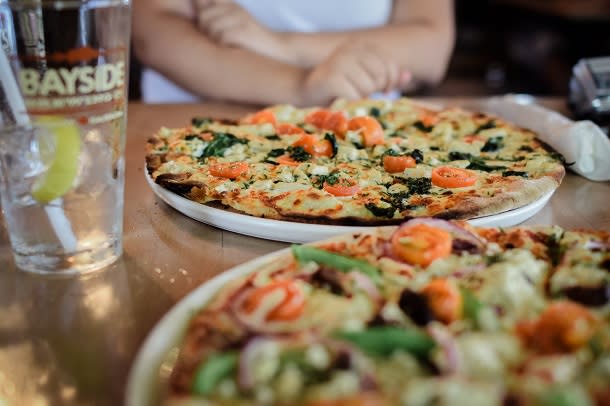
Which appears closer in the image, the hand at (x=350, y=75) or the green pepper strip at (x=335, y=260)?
the green pepper strip at (x=335, y=260)

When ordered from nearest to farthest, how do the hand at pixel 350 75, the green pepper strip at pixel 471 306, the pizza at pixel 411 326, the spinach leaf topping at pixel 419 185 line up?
1. the pizza at pixel 411 326
2. the green pepper strip at pixel 471 306
3. the spinach leaf topping at pixel 419 185
4. the hand at pixel 350 75

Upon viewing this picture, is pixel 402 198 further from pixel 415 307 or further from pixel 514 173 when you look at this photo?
pixel 415 307

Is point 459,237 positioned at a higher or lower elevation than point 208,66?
higher

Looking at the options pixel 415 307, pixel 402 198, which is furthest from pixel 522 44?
pixel 415 307

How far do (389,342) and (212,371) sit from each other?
223mm

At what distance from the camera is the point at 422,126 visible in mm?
2166

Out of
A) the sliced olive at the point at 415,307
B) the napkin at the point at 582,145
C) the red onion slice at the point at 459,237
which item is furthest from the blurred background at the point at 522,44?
the sliced olive at the point at 415,307

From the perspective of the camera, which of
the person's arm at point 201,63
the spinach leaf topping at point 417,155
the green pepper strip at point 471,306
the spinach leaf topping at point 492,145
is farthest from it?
the person's arm at point 201,63

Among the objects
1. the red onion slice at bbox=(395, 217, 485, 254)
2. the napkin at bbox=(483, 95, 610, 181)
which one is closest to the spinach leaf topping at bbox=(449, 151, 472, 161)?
the napkin at bbox=(483, 95, 610, 181)

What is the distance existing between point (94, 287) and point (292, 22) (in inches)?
84.2

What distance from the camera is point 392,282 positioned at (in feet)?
3.40

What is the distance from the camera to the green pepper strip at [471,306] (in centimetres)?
91

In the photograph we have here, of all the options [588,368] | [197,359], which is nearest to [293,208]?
[197,359]

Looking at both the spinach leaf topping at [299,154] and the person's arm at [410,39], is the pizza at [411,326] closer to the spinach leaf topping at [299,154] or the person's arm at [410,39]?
the spinach leaf topping at [299,154]
